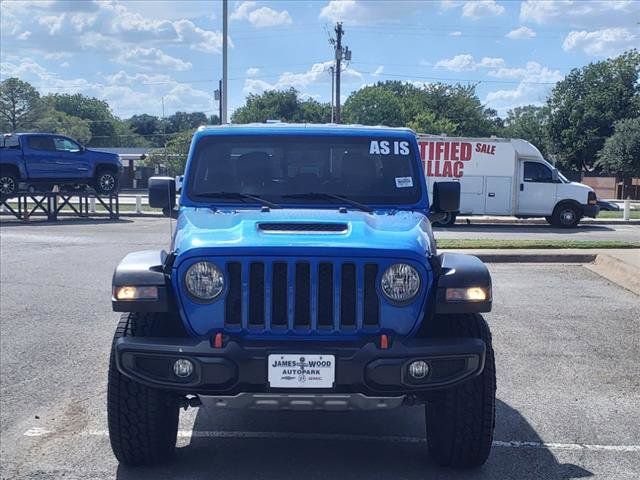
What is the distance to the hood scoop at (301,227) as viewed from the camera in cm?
463

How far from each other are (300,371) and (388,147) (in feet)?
7.06

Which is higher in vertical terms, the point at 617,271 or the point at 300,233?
the point at 300,233

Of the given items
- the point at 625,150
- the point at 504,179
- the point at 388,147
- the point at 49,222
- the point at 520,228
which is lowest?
the point at 49,222

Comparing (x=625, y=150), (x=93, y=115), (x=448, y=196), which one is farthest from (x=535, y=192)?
(x=93, y=115)

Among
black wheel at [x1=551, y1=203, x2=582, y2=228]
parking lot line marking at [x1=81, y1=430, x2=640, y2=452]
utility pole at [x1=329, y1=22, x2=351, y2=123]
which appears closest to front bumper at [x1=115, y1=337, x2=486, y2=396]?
parking lot line marking at [x1=81, y1=430, x2=640, y2=452]

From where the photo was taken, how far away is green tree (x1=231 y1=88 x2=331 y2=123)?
8556 cm

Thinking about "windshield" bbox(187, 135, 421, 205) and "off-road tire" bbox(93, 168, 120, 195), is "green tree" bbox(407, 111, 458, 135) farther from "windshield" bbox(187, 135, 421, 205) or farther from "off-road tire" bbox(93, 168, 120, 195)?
"windshield" bbox(187, 135, 421, 205)

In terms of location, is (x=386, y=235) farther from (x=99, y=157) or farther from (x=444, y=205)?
(x=99, y=157)

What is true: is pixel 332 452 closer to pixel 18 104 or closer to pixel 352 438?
pixel 352 438

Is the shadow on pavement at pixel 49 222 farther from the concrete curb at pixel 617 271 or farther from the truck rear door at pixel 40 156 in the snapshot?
the concrete curb at pixel 617 271

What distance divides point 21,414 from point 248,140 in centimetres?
255

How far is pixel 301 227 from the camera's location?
15.4 ft

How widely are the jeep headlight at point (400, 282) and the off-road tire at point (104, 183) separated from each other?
77.7 ft

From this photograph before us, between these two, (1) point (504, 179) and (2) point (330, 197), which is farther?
(1) point (504, 179)
